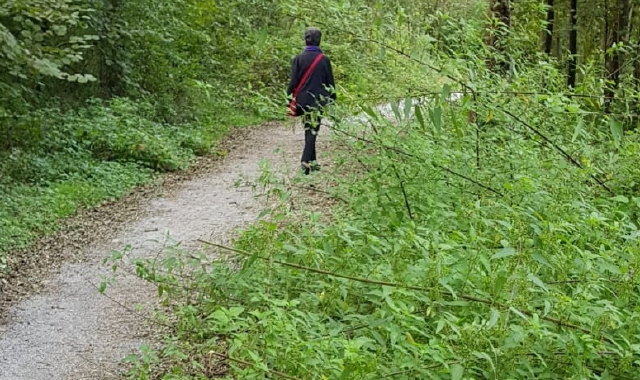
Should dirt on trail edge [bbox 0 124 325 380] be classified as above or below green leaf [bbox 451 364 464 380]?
below

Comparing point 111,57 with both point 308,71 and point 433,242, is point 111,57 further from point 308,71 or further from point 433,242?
point 433,242

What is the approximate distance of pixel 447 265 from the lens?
3678 millimetres

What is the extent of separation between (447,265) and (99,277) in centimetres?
421

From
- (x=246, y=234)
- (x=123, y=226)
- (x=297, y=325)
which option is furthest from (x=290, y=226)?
(x=123, y=226)

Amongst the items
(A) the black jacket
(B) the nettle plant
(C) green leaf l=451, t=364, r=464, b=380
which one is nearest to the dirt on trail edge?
(B) the nettle plant

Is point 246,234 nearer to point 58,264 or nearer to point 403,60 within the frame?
point 403,60

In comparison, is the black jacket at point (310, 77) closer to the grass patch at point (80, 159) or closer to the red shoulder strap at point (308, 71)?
the red shoulder strap at point (308, 71)

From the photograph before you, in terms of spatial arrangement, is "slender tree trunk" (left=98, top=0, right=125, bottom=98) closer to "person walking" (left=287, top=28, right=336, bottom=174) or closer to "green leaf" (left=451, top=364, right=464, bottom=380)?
"person walking" (left=287, top=28, right=336, bottom=174)

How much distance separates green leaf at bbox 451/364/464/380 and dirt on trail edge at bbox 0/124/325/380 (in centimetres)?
234

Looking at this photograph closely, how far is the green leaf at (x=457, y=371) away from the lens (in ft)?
9.32

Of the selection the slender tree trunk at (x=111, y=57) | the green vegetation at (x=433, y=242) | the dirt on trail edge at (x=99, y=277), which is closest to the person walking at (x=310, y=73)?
the dirt on trail edge at (x=99, y=277)

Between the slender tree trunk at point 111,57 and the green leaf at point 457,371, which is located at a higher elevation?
the green leaf at point 457,371

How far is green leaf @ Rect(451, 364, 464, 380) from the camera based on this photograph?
2842 mm

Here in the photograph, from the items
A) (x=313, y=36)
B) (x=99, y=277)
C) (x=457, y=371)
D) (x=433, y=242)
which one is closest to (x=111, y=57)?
(x=313, y=36)
